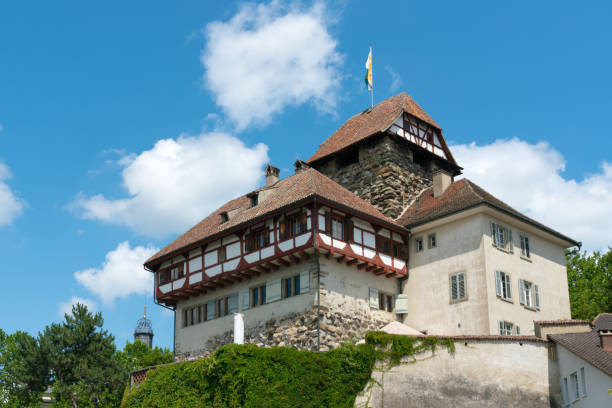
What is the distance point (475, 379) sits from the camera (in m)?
26.9

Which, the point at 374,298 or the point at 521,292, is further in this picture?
the point at 374,298

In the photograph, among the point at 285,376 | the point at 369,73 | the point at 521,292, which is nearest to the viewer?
the point at 285,376

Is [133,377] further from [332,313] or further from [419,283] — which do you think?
[419,283]

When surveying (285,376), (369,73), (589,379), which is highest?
(369,73)

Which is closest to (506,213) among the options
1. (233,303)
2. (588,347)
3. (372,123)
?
(588,347)

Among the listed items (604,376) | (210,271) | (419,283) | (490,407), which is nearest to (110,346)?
(210,271)

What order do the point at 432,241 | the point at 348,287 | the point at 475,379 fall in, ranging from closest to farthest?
the point at 475,379
the point at 348,287
the point at 432,241

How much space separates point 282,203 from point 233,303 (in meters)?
5.78

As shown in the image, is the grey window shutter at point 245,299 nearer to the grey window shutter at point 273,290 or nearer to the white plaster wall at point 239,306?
the white plaster wall at point 239,306

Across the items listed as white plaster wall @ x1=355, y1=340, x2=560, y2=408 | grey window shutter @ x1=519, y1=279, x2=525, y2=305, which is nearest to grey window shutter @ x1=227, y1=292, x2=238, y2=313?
white plaster wall @ x1=355, y1=340, x2=560, y2=408

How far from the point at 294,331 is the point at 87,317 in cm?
1928

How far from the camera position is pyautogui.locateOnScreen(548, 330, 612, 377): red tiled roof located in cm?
2370

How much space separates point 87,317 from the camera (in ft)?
153

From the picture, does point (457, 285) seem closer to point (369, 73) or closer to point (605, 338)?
point (605, 338)
